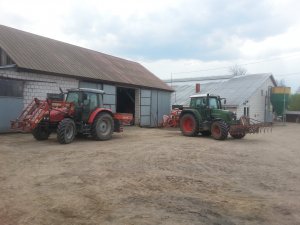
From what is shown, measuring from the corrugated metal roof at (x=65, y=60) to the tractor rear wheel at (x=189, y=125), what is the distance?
5.97 meters

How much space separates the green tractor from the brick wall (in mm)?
6623

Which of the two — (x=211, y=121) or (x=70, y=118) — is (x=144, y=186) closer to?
(x=70, y=118)

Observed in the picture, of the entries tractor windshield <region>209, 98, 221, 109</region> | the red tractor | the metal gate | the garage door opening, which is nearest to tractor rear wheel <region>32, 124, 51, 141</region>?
the red tractor

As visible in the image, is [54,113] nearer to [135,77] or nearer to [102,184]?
[102,184]

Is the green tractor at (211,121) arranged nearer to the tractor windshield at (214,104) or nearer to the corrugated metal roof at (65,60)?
the tractor windshield at (214,104)

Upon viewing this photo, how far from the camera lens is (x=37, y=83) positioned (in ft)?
57.2

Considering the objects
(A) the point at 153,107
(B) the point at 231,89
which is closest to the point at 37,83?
(A) the point at 153,107

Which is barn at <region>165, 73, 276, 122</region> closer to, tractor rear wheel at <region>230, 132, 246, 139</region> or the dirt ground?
tractor rear wheel at <region>230, 132, 246, 139</region>

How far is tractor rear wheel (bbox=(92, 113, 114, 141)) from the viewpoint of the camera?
14531mm

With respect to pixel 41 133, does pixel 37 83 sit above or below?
above

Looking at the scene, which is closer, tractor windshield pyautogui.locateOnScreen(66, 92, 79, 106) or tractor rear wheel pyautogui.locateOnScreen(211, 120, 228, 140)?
tractor windshield pyautogui.locateOnScreen(66, 92, 79, 106)

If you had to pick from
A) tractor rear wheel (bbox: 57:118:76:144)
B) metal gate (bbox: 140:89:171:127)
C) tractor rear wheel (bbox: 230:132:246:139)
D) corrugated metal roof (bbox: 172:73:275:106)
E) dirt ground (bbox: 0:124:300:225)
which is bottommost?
dirt ground (bbox: 0:124:300:225)

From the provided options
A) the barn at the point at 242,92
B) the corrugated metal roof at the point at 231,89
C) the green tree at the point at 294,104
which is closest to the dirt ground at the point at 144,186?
the barn at the point at 242,92

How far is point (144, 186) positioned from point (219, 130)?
9.54 meters
